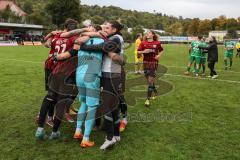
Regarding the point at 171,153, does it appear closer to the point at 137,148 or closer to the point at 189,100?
the point at 137,148

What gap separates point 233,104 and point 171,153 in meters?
4.66

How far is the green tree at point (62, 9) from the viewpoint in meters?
79.9

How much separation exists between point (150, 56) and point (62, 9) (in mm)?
74034

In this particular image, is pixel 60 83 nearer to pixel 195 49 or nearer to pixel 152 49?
pixel 152 49

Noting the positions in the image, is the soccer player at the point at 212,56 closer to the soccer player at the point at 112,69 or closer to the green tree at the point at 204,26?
the soccer player at the point at 112,69

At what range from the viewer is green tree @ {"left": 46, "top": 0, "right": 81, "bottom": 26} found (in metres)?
79.9

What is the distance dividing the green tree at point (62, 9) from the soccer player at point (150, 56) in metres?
72.9

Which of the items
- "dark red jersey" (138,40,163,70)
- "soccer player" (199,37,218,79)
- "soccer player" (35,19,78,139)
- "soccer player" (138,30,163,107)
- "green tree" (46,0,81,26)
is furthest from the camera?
"green tree" (46,0,81,26)

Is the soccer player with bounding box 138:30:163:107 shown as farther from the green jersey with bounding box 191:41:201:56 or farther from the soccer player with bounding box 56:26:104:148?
the green jersey with bounding box 191:41:201:56

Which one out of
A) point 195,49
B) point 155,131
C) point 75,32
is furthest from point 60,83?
point 195,49

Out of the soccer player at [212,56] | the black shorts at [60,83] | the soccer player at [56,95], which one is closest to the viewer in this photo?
the soccer player at [56,95]

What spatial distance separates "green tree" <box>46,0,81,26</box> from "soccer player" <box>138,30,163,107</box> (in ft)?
239

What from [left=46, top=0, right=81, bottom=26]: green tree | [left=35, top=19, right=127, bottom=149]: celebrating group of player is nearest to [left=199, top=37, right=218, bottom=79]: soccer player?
[left=35, top=19, right=127, bottom=149]: celebrating group of player

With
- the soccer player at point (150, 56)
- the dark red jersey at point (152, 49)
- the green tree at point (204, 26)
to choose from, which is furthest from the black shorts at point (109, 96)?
the green tree at point (204, 26)
